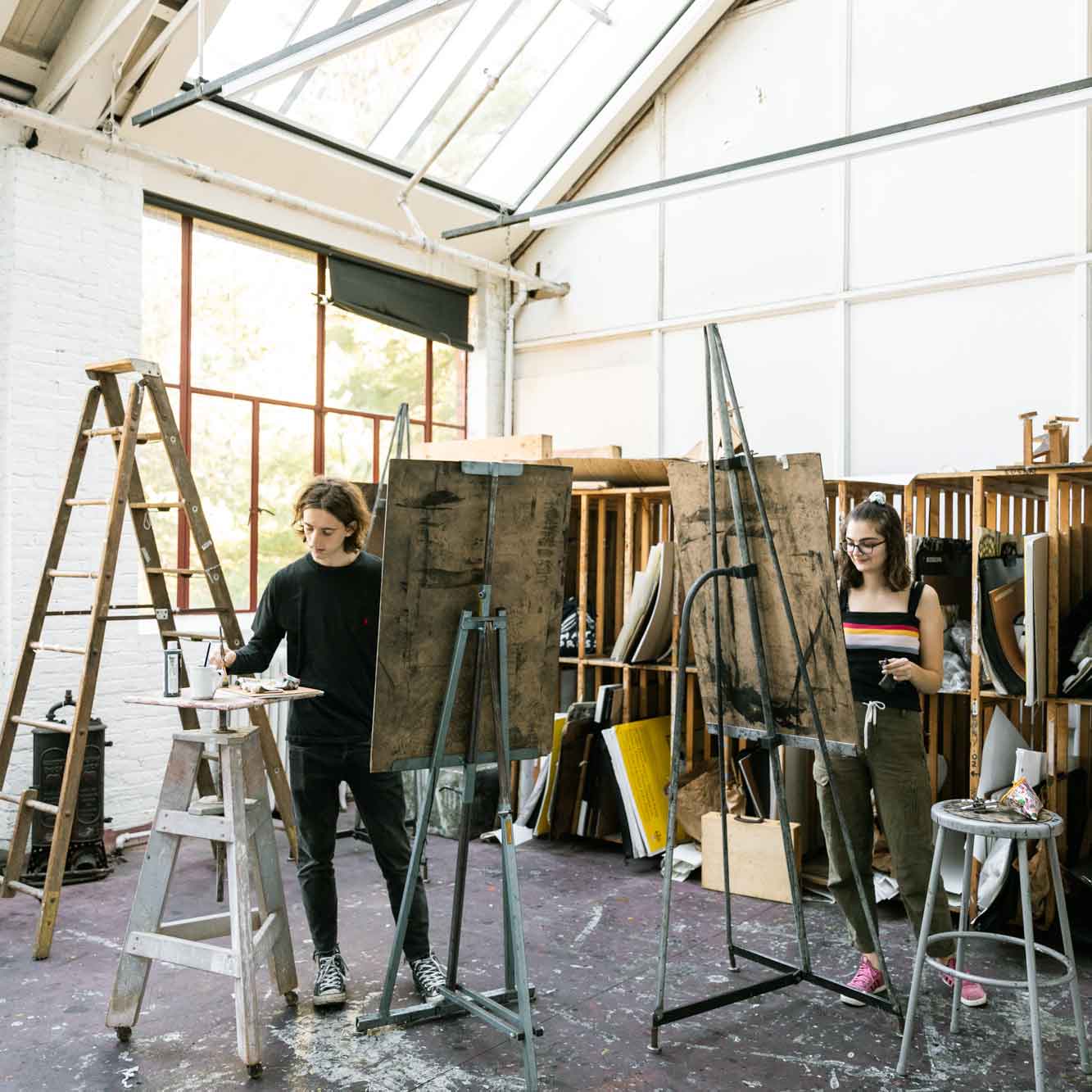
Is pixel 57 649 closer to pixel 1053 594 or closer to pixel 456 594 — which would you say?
pixel 456 594

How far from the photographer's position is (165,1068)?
9.57 feet

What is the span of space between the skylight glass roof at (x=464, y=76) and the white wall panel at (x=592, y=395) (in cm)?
124

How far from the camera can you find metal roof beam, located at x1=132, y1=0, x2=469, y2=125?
4095 millimetres

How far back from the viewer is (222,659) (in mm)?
3279

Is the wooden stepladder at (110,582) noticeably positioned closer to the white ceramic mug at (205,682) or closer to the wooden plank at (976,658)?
the white ceramic mug at (205,682)

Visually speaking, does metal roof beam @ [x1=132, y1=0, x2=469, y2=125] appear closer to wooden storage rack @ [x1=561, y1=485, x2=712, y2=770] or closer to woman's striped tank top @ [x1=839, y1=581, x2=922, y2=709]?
wooden storage rack @ [x1=561, y1=485, x2=712, y2=770]

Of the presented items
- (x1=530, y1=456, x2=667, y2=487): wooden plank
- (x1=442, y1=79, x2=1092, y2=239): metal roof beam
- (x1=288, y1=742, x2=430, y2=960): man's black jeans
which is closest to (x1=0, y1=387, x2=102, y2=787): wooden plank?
(x1=288, y1=742, x2=430, y2=960): man's black jeans

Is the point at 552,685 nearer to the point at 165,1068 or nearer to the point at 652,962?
the point at 652,962

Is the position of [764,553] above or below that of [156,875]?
above

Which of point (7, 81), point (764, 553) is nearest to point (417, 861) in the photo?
point (764, 553)

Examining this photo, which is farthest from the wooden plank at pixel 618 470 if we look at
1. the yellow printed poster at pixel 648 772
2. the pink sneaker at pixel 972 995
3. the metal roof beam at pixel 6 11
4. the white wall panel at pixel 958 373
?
the metal roof beam at pixel 6 11

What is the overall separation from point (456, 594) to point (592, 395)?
4955mm

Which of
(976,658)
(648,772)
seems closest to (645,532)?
(648,772)

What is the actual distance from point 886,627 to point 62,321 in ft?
13.6
